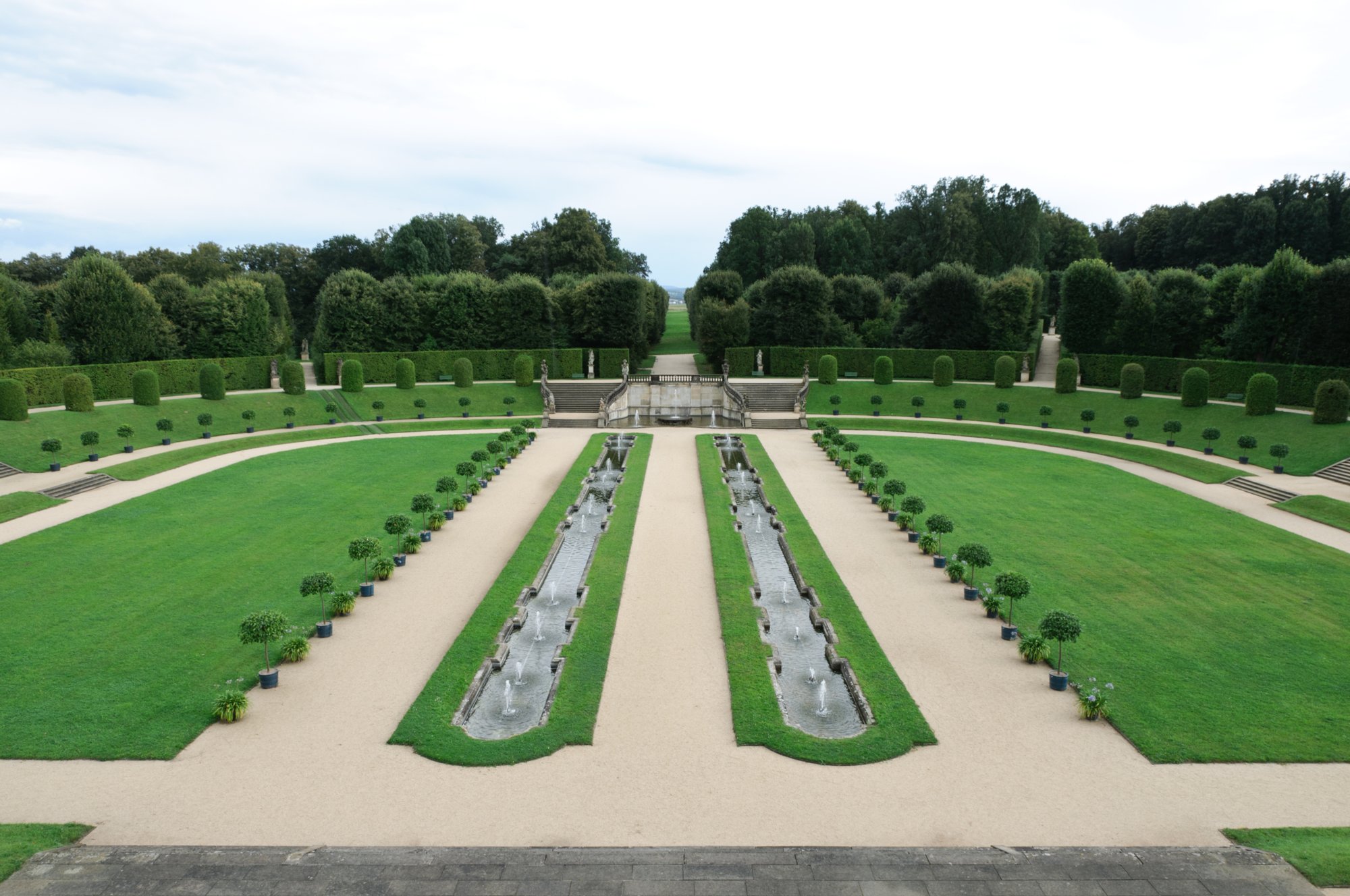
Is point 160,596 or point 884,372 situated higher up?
point 884,372

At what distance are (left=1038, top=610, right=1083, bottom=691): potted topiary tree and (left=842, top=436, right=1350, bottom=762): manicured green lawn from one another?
17.3 inches

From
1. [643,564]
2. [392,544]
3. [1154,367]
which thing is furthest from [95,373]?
[1154,367]

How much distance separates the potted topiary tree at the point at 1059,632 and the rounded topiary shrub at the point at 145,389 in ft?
177

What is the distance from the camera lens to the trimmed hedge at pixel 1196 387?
4944 cm

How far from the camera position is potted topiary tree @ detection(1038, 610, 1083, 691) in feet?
57.2

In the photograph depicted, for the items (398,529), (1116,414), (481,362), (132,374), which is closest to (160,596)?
(398,529)

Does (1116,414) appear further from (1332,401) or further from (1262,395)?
(1332,401)

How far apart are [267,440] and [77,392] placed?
10.7 meters

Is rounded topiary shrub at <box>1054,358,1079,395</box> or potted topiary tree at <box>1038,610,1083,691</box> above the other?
rounded topiary shrub at <box>1054,358,1079,395</box>

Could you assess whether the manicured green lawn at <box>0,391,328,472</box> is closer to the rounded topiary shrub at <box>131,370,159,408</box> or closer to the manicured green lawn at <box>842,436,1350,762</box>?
the rounded topiary shrub at <box>131,370,159,408</box>

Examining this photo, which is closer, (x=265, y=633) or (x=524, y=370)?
(x=265, y=633)

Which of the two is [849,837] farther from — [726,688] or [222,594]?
[222,594]

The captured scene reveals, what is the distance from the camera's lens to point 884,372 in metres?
63.1

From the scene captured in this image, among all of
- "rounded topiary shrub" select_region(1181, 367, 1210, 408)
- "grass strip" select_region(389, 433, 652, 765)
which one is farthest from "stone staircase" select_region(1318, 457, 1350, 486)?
"grass strip" select_region(389, 433, 652, 765)
